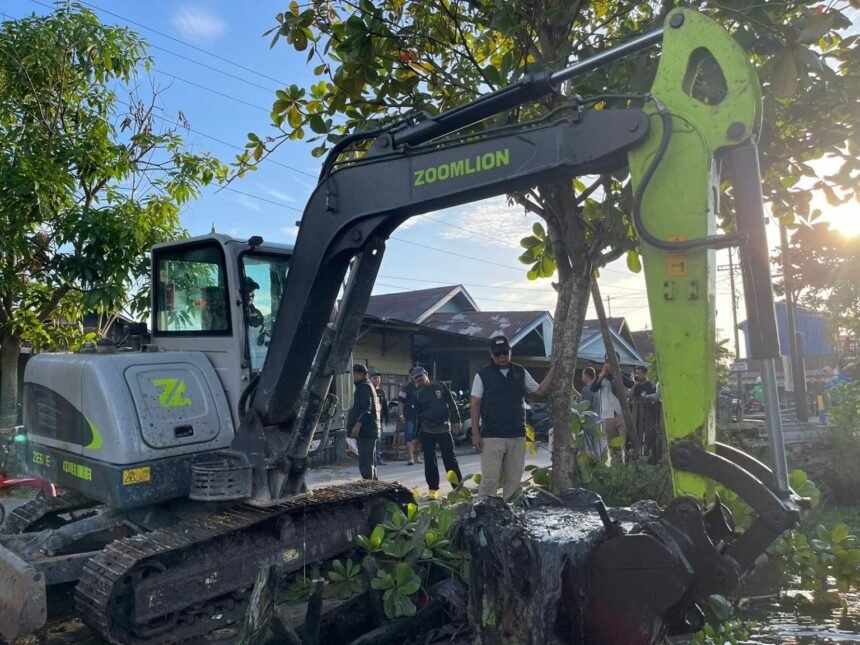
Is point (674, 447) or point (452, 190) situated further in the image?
point (452, 190)

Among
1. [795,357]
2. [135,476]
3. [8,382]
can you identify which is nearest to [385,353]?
[795,357]

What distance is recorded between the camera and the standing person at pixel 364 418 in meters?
10.1

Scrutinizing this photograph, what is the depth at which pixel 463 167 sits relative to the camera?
4129mm

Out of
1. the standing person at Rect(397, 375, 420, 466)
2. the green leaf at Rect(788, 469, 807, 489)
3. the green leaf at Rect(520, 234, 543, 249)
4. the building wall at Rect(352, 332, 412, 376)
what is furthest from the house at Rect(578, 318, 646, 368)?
the green leaf at Rect(788, 469, 807, 489)

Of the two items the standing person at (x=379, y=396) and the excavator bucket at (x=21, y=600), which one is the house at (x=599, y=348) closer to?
the standing person at (x=379, y=396)

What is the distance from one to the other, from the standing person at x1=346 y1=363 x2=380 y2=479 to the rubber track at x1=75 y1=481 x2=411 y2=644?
452 cm

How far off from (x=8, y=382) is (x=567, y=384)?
24.6 ft

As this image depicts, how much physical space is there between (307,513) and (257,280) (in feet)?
5.87

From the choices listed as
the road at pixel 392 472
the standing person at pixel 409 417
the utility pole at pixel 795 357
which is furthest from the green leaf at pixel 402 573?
the utility pole at pixel 795 357

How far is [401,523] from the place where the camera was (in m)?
5.16

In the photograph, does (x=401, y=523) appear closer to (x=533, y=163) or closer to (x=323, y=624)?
(x=323, y=624)

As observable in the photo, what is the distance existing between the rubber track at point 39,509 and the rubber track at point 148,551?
133cm

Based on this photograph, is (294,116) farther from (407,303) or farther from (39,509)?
(407,303)

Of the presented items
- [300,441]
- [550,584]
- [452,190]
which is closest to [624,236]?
[452,190]
